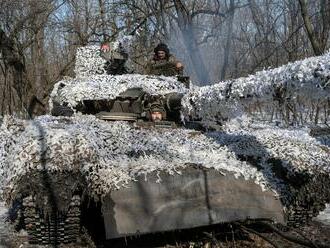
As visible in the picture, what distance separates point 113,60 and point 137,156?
14.3 ft

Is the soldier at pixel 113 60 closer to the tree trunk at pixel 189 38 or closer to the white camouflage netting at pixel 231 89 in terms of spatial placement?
the white camouflage netting at pixel 231 89

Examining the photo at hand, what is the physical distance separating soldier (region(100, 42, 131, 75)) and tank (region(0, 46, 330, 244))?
2892 millimetres

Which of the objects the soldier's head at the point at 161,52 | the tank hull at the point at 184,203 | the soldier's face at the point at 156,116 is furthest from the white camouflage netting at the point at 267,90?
the soldier's head at the point at 161,52

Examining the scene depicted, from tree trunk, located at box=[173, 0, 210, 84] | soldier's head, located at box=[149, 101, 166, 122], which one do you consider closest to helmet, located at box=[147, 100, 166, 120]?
soldier's head, located at box=[149, 101, 166, 122]

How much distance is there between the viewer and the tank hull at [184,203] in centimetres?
480

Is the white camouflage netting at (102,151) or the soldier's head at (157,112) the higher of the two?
the soldier's head at (157,112)

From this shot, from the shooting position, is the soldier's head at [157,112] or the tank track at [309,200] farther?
the soldier's head at [157,112]

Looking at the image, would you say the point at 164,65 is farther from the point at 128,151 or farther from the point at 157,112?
the point at 128,151

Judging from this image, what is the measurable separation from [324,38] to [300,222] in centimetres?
1071

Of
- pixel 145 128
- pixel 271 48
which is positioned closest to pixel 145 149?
pixel 145 128

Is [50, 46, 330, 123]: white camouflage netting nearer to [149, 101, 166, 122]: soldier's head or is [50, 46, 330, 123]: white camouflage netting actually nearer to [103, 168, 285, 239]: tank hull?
[149, 101, 166, 122]: soldier's head

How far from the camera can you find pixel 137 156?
539cm

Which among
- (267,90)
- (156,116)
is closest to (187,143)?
(156,116)

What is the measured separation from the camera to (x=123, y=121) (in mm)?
6645
